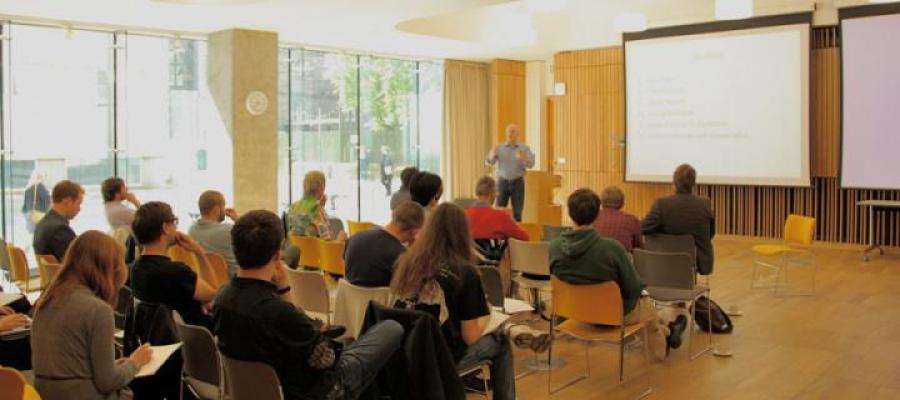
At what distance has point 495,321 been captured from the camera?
13.3 feet

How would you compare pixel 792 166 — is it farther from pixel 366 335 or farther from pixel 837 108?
pixel 366 335

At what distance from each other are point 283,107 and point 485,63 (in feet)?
15.1

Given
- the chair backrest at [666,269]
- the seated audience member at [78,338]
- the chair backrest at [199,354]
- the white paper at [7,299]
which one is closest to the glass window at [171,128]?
the white paper at [7,299]

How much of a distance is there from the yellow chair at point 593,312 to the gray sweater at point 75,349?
255 centimetres

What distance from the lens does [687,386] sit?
16.9ft

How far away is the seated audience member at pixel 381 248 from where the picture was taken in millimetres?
4422

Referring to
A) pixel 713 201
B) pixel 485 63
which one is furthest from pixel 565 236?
pixel 485 63

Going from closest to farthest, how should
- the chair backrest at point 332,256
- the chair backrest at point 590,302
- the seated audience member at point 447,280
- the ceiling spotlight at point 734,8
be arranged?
the seated audience member at point 447,280 < the chair backrest at point 590,302 < the chair backrest at point 332,256 < the ceiling spotlight at point 734,8

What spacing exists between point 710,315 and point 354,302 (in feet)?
10.6

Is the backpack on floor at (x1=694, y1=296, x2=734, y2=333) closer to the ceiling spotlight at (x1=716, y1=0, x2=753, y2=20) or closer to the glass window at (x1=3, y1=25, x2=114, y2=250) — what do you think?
the ceiling spotlight at (x1=716, y1=0, x2=753, y2=20)

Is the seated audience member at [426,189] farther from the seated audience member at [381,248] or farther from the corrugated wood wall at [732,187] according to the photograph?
the corrugated wood wall at [732,187]

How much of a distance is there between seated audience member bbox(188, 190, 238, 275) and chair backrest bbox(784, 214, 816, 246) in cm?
543

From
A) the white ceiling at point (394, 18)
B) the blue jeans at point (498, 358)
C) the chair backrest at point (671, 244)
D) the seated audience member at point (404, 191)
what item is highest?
the white ceiling at point (394, 18)

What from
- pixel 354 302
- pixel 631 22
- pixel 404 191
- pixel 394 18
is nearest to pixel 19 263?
pixel 404 191
